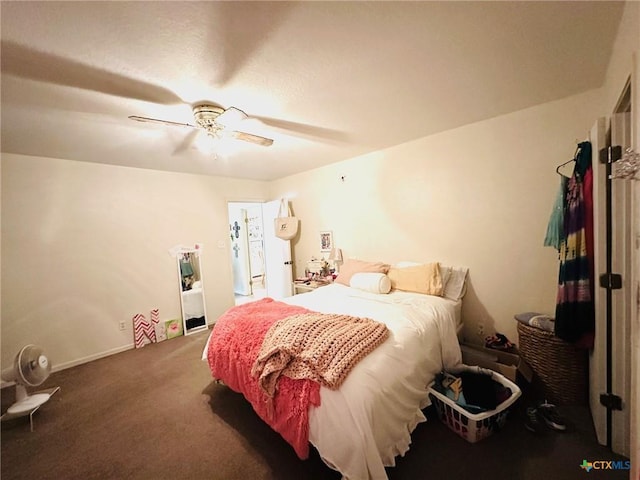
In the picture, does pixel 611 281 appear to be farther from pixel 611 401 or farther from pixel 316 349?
pixel 316 349

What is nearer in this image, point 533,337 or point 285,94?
point 285,94

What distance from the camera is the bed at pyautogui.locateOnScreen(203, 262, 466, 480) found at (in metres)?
1.21

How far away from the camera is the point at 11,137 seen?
2203mm

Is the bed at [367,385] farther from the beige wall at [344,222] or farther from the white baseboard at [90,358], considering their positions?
the white baseboard at [90,358]

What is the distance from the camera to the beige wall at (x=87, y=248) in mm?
2613

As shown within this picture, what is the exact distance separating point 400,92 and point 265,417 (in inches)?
96.4

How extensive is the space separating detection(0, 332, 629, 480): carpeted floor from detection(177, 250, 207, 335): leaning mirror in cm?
147

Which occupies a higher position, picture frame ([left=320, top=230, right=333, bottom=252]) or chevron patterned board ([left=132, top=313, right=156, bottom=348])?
picture frame ([left=320, top=230, right=333, bottom=252])

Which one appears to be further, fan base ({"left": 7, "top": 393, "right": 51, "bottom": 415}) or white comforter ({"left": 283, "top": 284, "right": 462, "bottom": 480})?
fan base ({"left": 7, "top": 393, "right": 51, "bottom": 415})

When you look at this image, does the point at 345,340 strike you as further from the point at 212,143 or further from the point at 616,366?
the point at 212,143

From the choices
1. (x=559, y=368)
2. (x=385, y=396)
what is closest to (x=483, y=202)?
(x=559, y=368)

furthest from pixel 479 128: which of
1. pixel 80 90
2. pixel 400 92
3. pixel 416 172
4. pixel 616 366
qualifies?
pixel 80 90

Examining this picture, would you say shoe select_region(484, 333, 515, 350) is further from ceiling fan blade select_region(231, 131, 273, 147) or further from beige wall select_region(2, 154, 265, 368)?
beige wall select_region(2, 154, 265, 368)

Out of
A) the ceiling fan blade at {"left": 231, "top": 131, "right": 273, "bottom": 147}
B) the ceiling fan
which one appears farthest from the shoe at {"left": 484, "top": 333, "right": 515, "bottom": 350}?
the ceiling fan
